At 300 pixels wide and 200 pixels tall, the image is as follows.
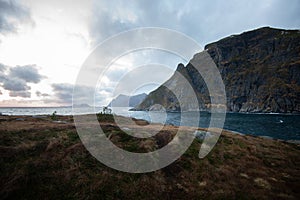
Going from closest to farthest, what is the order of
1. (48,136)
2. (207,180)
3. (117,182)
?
(117,182) → (207,180) → (48,136)

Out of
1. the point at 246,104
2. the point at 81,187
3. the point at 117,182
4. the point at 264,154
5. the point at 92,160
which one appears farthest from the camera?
the point at 246,104

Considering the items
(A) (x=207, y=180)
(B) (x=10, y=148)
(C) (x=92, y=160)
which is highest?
(B) (x=10, y=148)

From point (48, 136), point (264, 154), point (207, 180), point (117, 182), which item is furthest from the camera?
point (264, 154)

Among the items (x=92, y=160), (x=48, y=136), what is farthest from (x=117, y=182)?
(x=48, y=136)

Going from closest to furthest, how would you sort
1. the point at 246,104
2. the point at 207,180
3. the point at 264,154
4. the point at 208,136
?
the point at 207,180, the point at 264,154, the point at 208,136, the point at 246,104

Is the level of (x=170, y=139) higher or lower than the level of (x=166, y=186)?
higher

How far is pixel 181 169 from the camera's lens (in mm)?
13414

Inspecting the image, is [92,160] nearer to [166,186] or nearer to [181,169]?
[166,186]

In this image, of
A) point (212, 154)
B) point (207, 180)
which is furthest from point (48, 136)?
point (212, 154)

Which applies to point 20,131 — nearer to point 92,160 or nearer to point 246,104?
point 92,160

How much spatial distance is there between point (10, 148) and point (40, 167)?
379cm

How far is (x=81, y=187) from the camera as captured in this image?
1011 centimetres

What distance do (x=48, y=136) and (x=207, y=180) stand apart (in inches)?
636

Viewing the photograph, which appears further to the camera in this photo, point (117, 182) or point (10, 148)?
point (10, 148)
